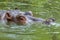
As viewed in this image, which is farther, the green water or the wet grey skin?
the wet grey skin

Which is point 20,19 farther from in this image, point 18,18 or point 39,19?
point 39,19

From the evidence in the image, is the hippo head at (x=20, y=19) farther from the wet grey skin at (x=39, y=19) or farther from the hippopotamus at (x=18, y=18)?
the wet grey skin at (x=39, y=19)

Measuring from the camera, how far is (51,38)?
1.44 metres

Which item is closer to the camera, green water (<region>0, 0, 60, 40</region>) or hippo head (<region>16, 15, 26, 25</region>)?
green water (<region>0, 0, 60, 40</region>)

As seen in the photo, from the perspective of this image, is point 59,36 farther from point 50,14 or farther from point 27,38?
point 50,14

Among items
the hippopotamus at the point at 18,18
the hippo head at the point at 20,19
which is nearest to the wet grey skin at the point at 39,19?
the hippopotamus at the point at 18,18

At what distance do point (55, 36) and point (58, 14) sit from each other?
429mm

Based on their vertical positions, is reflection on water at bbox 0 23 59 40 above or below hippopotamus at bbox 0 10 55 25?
below

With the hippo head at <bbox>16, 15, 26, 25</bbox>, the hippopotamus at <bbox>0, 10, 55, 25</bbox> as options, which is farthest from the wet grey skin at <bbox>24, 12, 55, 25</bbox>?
the hippo head at <bbox>16, 15, 26, 25</bbox>

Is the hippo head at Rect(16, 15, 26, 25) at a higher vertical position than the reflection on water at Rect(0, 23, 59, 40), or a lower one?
higher

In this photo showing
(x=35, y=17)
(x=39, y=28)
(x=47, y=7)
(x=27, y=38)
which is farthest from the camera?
(x=47, y=7)

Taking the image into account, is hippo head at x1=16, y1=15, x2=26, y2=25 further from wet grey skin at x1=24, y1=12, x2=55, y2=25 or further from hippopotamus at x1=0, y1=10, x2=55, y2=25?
wet grey skin at x1=24, y1=12, x2=55, y2=25

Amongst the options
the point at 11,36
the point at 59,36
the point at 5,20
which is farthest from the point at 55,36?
the point at 5,20

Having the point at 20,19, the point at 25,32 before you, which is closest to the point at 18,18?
the point at 20,19
